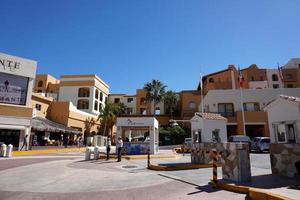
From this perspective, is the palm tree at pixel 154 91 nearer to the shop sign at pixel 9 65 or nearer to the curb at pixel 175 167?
the shop sign at pixel 9 65

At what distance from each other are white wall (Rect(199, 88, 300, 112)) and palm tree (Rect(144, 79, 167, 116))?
20307 millimetres

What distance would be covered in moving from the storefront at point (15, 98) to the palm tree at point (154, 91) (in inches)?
1383

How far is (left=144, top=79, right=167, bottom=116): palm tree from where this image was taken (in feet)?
209

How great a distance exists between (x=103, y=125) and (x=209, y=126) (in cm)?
4678

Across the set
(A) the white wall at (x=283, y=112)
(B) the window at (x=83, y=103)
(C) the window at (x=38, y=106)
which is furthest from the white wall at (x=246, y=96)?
(B) the window at (x=83, y=103)

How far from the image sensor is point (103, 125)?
66.2 m

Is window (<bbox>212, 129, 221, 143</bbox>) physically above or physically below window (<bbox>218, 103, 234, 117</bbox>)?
below

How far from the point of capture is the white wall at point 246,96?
42.8 m

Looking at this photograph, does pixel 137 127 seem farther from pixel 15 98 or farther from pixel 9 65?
pixel 9 65

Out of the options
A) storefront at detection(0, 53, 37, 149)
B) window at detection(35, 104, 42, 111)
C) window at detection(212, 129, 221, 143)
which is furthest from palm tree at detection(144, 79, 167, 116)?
window at detection(212, 129, 221, 143)

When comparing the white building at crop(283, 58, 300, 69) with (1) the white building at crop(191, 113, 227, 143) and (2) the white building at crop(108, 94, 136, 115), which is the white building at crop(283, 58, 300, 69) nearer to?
(2) the white building at crop(108, 94, 136, 115)

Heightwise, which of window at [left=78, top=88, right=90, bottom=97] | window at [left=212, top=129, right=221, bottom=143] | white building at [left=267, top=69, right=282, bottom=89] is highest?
white building at [left=267, top=69, right=282, bottom=89]

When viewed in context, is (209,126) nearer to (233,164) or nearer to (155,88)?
(233,164)

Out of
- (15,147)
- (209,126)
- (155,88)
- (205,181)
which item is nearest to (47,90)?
(155,88)
